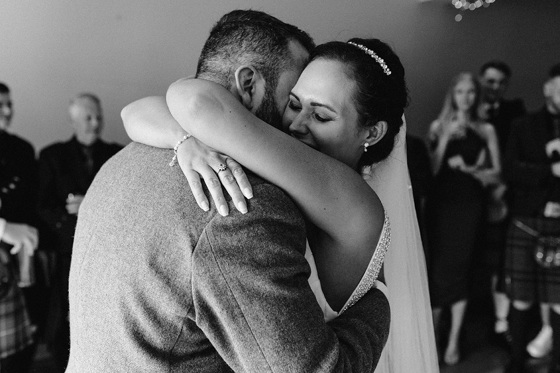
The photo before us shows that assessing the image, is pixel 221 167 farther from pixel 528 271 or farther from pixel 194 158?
pixel 528 271

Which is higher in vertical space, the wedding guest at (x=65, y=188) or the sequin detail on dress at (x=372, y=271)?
the sequin detail on dress at (x=372, y=271)

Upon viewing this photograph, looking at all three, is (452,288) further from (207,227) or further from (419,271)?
(207,227)

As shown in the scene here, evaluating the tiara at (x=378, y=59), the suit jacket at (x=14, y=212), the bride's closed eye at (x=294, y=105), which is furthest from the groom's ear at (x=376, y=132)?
the suit jacket at (x=14, y=212)

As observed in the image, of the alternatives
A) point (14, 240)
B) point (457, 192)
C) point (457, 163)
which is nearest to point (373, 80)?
point (14, 240)

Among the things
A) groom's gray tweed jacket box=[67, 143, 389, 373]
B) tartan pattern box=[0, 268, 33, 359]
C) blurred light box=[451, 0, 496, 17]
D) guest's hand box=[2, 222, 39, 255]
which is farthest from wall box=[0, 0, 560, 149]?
groom's gray tweed jacket box=[67, 143, 389, 373]

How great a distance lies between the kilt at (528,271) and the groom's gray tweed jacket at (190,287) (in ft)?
9.73

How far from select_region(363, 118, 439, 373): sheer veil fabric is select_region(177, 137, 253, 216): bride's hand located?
86 centimetres

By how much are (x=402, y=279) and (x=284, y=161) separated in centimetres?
102

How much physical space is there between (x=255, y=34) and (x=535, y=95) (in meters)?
5.74

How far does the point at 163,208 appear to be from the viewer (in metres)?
0.99

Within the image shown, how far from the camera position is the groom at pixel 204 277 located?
0.92 metres

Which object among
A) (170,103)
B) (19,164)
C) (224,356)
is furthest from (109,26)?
(224,356)

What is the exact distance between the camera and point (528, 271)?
3.80 meters

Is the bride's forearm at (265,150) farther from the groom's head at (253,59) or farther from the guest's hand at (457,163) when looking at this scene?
the guest's hand at (457,163)
